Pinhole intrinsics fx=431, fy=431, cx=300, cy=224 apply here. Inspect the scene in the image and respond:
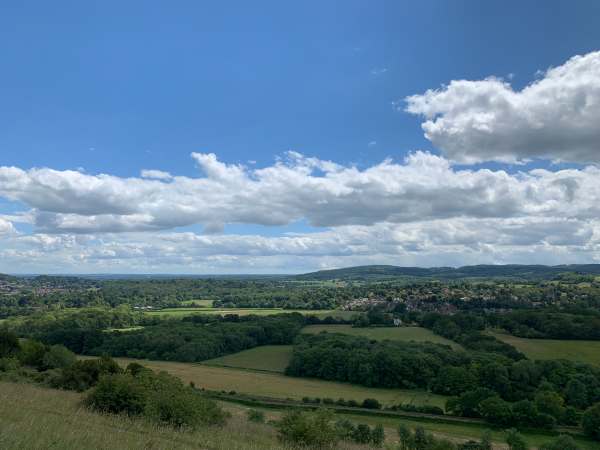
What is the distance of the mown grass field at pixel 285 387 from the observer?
169ft

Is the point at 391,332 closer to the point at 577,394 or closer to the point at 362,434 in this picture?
the point at 577,394

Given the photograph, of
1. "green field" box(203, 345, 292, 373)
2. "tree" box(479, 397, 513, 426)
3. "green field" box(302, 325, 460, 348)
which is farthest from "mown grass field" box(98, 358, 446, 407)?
"green field" box(302, 325, 460, 348)

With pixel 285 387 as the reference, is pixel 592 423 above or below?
above

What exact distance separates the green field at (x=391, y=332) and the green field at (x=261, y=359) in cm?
1258

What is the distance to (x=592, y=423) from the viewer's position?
130 ft

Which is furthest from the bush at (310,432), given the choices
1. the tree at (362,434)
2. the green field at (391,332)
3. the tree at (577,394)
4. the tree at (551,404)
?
the green field at (391,332)

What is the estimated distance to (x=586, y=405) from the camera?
48438 millimetres

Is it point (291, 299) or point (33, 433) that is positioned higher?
point (33, 433)

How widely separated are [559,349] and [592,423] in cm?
3493

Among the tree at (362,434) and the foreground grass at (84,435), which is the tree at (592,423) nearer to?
the tree at (362,434)

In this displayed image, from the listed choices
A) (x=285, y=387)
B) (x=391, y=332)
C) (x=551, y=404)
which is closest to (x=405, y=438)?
(x=551, y=404)

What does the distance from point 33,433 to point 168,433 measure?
267 inches

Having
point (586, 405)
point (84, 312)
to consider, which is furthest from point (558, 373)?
point (84, 312)

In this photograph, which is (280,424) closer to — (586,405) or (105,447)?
(105,447)
